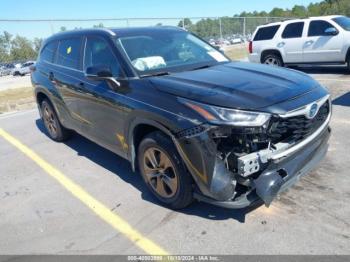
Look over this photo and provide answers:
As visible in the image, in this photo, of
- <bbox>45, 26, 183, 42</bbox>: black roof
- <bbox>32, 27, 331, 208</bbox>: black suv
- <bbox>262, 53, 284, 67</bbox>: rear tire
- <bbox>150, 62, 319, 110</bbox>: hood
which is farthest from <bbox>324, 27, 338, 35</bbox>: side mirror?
<bbox>150, 62, 319, 110</bbox>: hood

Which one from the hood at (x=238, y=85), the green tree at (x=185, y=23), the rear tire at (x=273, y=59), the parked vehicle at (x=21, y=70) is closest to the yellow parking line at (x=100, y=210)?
the hood at (x=238, y=85)

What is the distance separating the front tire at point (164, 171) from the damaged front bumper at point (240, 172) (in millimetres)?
180

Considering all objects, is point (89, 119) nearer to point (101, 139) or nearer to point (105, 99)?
point (101, 139)

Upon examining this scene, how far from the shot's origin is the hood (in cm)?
328

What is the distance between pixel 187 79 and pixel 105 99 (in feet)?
3.65

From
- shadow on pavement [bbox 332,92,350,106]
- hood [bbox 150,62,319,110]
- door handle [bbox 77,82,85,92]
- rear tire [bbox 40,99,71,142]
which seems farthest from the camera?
shadow on pavement [bbox 332,92,350,106]

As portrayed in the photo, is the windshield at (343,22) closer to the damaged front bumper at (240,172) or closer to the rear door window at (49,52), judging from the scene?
the rear door window at (49,52)

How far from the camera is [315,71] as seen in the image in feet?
41.3

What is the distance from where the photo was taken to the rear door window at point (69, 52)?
5266 millimetres

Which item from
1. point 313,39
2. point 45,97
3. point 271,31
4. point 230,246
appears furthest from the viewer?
point 271,31

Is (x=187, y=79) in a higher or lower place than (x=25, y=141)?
higher

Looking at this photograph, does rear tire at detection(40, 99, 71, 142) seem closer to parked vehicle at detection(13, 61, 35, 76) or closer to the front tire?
the front tire

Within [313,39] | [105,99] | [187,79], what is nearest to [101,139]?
[105,99]

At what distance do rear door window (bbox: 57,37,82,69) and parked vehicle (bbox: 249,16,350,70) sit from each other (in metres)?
8.64
